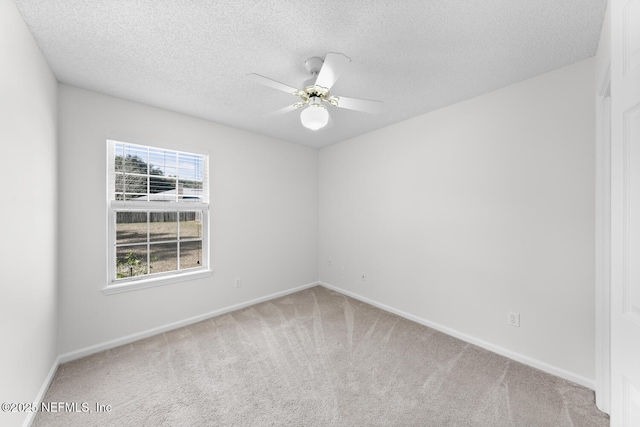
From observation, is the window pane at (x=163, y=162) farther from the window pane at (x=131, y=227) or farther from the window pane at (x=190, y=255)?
the window pane at (x=190, y=255)

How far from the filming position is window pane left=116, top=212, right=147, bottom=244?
8.50 feet

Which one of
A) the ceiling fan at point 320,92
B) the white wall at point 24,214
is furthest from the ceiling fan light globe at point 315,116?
the white wall at point 24,214

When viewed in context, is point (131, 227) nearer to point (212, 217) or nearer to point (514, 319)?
point (212, 217)

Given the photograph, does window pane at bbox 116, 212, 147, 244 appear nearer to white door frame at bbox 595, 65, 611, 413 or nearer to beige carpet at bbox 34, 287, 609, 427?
beige carpet at bbox 34, 287, 609, 427

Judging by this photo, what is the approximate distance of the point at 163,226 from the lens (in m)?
2.89

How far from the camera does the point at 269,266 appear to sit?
12.4ft

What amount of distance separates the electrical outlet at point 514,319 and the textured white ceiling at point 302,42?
83.4 inches

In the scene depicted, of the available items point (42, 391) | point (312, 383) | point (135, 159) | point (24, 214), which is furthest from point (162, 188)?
point (312, 383)

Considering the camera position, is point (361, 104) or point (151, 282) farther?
point (151, 282)

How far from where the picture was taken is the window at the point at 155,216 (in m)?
2.56

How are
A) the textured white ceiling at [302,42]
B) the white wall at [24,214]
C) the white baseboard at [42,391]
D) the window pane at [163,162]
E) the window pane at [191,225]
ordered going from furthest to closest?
the window pane at [191,225]
the window pane at [163,162]
the white baseboard at [42,391]
the textured white ceiling at [302,42]
the white wall at [24,214]

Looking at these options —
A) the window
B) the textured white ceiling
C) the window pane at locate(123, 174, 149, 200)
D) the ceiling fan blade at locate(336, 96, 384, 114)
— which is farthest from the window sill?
the ceiling fan blade at locate(336, 96, 384, 114)

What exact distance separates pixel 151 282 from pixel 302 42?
2811mm

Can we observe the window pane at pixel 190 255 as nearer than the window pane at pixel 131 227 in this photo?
No
